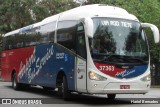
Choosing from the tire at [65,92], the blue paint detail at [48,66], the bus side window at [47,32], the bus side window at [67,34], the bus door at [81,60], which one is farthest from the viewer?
the bus side window at [47,32]

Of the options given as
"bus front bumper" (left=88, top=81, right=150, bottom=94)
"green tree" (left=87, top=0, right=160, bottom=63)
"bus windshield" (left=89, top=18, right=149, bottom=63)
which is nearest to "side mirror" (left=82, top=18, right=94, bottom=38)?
"bus windshield" (left=89, top=18, right=149, bottom=63)

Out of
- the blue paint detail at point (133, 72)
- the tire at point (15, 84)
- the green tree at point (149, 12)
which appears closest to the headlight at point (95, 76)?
the blue paint detail at point (133, 72)

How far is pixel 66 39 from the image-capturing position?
1698 centimetres

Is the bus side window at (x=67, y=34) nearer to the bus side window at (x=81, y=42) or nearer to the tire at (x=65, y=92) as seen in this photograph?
the bus side window at (x=81, y=42)

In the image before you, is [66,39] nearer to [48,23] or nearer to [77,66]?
[77,66]

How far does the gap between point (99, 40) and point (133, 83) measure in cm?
194

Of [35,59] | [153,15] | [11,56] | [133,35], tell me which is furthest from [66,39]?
[153,15]

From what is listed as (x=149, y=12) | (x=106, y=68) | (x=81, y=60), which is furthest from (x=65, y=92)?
(x=149, y=12)

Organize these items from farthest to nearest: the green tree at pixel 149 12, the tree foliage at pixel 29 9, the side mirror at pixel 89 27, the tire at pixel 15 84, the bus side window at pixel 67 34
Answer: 1. the tree foliage at pixel 29 9
2. the green tree at pixel 149 12
3. the tire at pixel 15 84
4. the bus side window at pixel 67 34
5. the side mirror at pixel 89 27

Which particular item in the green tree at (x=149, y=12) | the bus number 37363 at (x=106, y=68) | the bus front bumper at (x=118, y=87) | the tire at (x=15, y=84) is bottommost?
the tire at (x=15, y=84)

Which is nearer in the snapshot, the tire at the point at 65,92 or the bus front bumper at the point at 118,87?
the bus front bumper at the point at 118,87

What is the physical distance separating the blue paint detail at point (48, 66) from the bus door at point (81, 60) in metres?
0.44

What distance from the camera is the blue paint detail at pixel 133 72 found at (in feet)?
49.9

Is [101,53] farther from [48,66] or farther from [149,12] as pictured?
[149,12]
